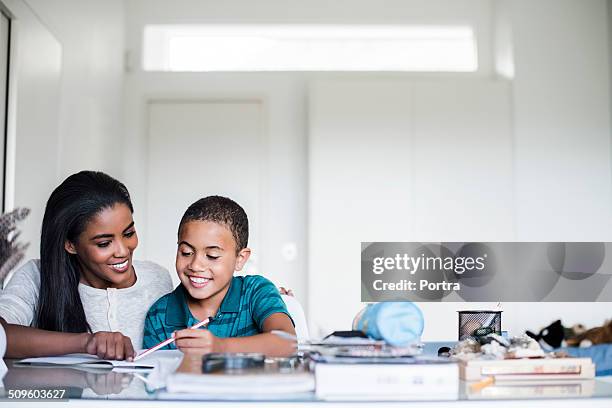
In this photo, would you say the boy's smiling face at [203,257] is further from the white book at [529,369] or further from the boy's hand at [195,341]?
the white book at [529,369]

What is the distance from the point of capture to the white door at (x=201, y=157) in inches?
182

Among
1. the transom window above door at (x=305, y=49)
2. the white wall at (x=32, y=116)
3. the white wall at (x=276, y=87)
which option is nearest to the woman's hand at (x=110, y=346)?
the white wall at (x=32, y=116)

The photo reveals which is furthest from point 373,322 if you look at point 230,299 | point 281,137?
point 281,137

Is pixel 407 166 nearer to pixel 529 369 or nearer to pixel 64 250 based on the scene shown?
pixel 64 250

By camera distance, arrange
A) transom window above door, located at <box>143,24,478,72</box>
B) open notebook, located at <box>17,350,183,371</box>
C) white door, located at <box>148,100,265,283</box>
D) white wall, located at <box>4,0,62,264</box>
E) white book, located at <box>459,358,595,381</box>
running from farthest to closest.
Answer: transom window above door, located at <box>143,24,478,72</box> < white door, located at <box>148,100,265,283</box> < white wall, located at <box>4,0,62,264</box> < open notebook, located at <box>17,350,183,371</box> < white book, located at <box>459,358,595,381</box>

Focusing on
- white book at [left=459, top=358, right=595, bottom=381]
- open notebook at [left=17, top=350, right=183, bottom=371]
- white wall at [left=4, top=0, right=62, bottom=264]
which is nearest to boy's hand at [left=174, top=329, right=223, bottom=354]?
open notebook at [left=17, top=350, right=183, bottom=371]

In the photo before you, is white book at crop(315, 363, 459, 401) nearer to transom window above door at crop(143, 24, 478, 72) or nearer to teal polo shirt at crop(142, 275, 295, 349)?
teal polo shirt at crop(142, 275, 295, 349)

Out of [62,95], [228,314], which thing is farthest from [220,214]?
[62,95]

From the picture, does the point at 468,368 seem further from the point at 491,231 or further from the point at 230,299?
the point at 491,231

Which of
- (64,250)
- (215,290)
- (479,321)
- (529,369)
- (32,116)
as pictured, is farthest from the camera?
(32,116)

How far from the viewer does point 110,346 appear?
1.32m

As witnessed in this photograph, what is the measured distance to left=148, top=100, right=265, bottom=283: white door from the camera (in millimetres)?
4633

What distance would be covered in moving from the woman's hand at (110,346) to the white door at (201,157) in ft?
10.7

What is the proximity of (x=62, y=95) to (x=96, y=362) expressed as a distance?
246cm
